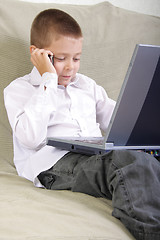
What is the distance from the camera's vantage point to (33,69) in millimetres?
1318

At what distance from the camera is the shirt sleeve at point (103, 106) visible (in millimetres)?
1462

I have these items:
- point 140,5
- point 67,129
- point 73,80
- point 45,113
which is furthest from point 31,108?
point 140,5

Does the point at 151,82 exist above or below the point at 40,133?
above

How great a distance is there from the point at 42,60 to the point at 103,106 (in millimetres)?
312

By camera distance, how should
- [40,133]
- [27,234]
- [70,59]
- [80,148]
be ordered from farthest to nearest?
[70,59] < [40,133] < [80,148] < [27,234]

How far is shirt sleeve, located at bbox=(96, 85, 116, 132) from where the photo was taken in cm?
146

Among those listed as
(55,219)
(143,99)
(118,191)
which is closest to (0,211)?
(55,219)

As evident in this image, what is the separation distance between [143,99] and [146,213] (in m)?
0.25

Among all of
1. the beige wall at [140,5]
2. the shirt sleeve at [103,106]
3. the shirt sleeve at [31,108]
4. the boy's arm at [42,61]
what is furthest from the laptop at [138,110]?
the beige wall at [140,5]

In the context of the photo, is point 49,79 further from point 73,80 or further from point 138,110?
point 138,110

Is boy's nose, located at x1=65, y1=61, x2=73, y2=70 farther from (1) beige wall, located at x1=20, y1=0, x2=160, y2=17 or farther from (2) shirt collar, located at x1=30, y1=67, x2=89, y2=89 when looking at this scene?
(1) beige wall, located at x1=20, y1=0, x2=160, y2=17

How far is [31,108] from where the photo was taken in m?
1.16

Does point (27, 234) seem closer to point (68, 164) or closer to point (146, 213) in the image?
point (146, 213)

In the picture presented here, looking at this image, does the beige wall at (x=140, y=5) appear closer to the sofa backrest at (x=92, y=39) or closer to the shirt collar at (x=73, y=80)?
the sofa backrest at (x=92, y=39)
